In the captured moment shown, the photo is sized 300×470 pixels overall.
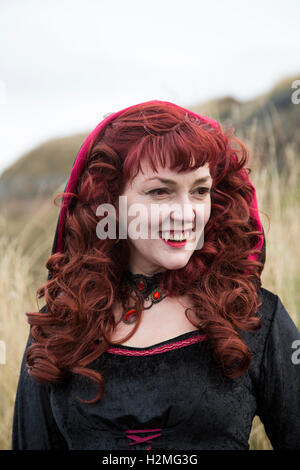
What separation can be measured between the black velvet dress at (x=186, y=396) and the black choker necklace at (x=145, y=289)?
0.35ft

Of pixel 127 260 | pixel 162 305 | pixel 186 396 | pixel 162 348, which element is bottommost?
pixel 186 396

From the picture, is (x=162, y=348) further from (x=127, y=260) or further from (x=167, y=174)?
(x=167, y=174)

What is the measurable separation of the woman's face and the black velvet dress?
259 mm

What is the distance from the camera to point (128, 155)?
1.41 m

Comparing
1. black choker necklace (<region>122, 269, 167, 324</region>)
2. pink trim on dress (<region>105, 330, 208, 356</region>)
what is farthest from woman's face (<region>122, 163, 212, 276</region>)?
pink trim on dress (<region>105, 330, 208, 356</region>)

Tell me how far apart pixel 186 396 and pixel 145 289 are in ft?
1.14

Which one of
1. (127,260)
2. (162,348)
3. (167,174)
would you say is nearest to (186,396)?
(162,348)

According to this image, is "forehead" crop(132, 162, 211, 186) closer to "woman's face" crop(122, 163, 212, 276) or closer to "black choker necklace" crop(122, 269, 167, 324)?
"woman's face" crop(122, 163, 212, 276)

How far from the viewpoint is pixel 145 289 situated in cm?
155

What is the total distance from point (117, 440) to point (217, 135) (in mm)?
945

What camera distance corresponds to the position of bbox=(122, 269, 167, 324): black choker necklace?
1.52 meters

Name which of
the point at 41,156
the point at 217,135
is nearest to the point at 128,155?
the point at 217,135

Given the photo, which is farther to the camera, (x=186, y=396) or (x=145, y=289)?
(x=145, y=289)

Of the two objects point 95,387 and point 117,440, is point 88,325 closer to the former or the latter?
point 95,387
